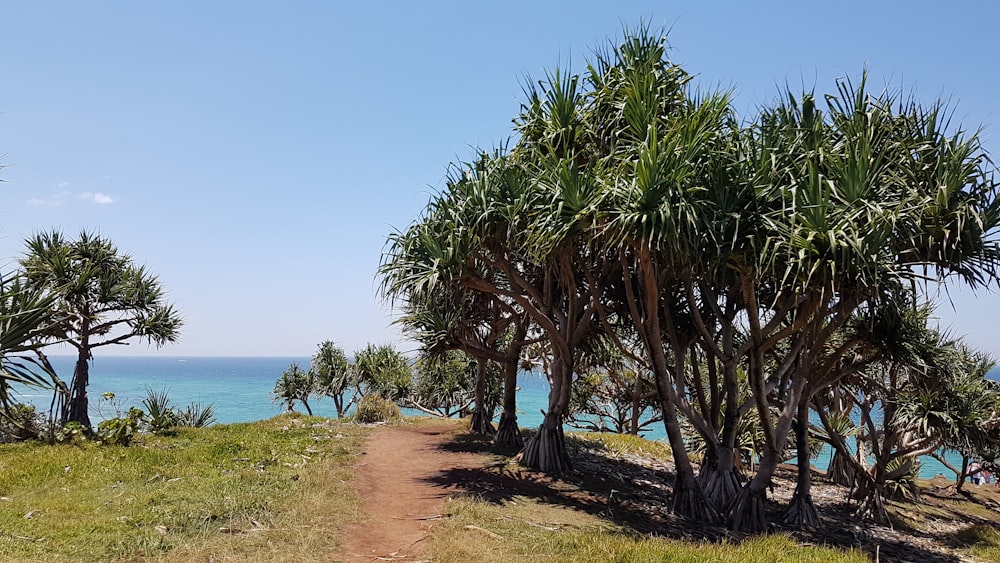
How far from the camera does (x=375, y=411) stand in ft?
68.9

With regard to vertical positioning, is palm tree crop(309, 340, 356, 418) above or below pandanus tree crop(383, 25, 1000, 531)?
below

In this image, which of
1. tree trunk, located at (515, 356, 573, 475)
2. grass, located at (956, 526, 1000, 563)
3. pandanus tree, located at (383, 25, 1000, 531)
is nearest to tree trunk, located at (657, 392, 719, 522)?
pandanus tree, located at (383, 25, 1000, 531)

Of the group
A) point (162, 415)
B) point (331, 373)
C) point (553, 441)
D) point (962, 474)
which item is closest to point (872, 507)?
point (553, 441)

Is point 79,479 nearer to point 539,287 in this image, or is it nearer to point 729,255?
point 539,287

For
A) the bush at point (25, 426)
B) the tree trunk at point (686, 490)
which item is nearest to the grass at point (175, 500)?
the bush at point (25, 426)

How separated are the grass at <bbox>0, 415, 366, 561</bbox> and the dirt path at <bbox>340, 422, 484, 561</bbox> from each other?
0.36 m

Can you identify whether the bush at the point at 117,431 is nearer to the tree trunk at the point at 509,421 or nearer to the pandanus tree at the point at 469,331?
the pandanus tree at the point at 469,331

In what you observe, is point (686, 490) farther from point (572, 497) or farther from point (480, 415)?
point (480, 415)

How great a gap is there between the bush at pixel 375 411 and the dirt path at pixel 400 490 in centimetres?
270

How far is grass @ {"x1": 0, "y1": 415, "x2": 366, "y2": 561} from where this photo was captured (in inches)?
243

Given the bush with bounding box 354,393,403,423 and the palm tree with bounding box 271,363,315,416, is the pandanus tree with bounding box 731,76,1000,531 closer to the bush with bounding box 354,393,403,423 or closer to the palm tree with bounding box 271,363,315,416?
the bush with bounding box 354,393,403,423

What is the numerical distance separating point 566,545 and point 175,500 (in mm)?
5276

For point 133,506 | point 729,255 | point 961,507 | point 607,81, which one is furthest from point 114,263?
point 961,507

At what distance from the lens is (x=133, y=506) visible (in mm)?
7648
